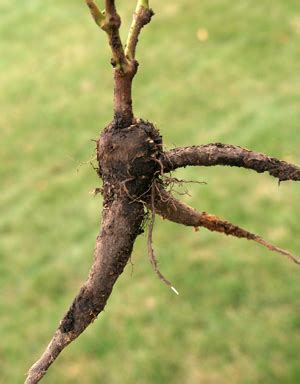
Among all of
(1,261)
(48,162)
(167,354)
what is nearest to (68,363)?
(167,354)

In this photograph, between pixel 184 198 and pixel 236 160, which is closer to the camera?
pixel 236 160

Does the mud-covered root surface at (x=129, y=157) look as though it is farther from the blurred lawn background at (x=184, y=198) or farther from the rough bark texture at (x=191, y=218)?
the blurred lawn background at (x=184, y=198)

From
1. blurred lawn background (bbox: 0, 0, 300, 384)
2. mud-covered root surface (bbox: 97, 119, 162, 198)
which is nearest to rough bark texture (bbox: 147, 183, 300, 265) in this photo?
mud-covered root surface (bbox: 97, 119, 162, 198)

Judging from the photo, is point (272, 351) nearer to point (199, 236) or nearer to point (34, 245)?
point (199, 236)

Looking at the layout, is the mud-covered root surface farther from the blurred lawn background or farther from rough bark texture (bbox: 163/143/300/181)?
the blurred lawn background

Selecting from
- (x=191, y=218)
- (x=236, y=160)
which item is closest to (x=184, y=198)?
(x=191, y=218)

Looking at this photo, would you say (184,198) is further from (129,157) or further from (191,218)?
(129,157)
